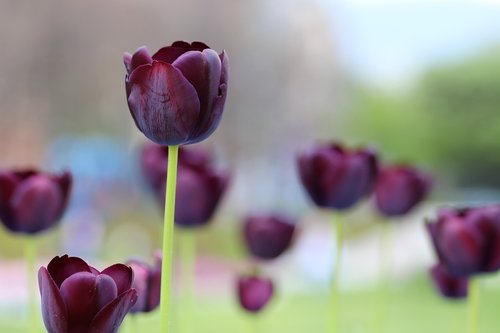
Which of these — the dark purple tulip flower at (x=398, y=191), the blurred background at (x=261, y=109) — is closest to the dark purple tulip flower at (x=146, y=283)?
the dark purple tulip flower at (x=398, y=191)

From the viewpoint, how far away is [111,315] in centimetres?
35

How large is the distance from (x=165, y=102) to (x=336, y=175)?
29 centimetres

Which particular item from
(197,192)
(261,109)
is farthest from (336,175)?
(261,109)

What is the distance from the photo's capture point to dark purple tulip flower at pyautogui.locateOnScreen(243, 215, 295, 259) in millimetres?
823

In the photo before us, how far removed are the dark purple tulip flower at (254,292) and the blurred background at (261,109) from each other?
112 inches

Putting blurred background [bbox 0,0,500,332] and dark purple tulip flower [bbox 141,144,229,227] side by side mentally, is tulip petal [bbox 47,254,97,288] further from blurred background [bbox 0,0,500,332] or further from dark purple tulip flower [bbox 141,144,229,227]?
blurred background [bbox 0,0,500,332]

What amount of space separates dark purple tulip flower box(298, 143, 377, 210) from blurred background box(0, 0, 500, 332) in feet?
9.63

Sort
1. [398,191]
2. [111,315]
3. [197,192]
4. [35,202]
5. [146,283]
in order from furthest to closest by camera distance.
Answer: [398,191] → [197,192] → [35,202] → [146,283] → [111,315]

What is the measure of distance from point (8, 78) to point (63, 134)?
3.22 feet

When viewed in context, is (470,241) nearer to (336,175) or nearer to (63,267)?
(336,175)

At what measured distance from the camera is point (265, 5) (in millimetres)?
7391

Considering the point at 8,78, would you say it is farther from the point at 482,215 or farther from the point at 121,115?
the point at 482,215

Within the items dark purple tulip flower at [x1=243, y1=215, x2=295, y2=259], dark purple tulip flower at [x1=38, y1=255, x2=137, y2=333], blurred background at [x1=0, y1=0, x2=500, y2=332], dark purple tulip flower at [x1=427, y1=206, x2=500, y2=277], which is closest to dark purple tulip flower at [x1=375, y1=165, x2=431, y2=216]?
dark purple tulip flower at [x1=243, y1=215, x2=295, y2=259]

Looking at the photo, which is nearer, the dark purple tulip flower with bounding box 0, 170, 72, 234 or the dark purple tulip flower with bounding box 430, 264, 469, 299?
the dark purple tulip flower with bounding box 0, 170, 72, 234
